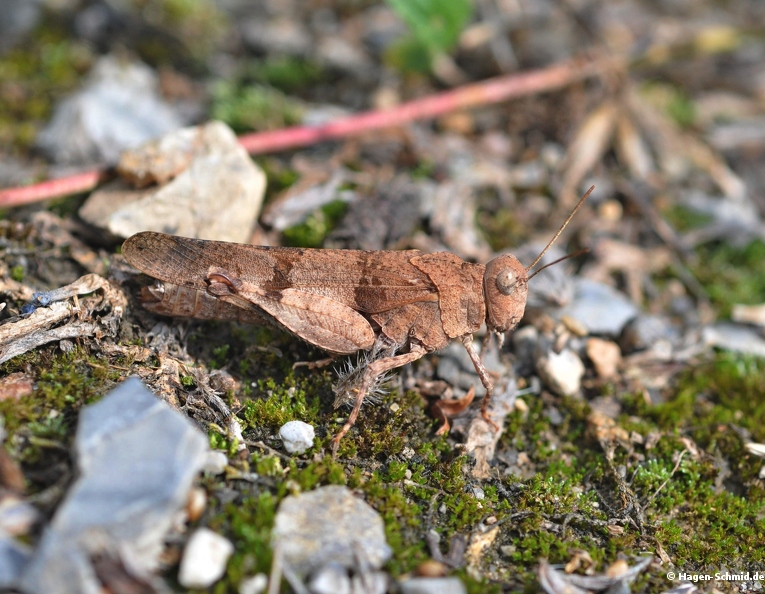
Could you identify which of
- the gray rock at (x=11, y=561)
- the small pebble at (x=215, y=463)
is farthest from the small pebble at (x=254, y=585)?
the gray rock at (x=11, y=561)

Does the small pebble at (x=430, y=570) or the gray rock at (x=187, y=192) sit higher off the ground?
the gray rock at (x=187, y=192)

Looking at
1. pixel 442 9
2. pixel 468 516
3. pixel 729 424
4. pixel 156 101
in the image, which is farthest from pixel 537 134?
pixel 468 516

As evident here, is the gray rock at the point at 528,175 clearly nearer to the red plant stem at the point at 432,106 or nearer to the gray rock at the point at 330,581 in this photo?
the red plant stem at the point at 432,106

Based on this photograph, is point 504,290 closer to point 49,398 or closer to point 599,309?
point 599,309

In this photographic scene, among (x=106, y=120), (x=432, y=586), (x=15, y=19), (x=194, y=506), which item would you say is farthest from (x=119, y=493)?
(x=15, y=19)

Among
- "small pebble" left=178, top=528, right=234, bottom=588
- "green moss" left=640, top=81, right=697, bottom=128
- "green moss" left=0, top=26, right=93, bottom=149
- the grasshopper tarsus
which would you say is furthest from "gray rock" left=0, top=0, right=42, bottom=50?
"green moss" left=640, top=81, right=697, bottom=128

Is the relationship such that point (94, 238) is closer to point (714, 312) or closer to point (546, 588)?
point (546, 588)
